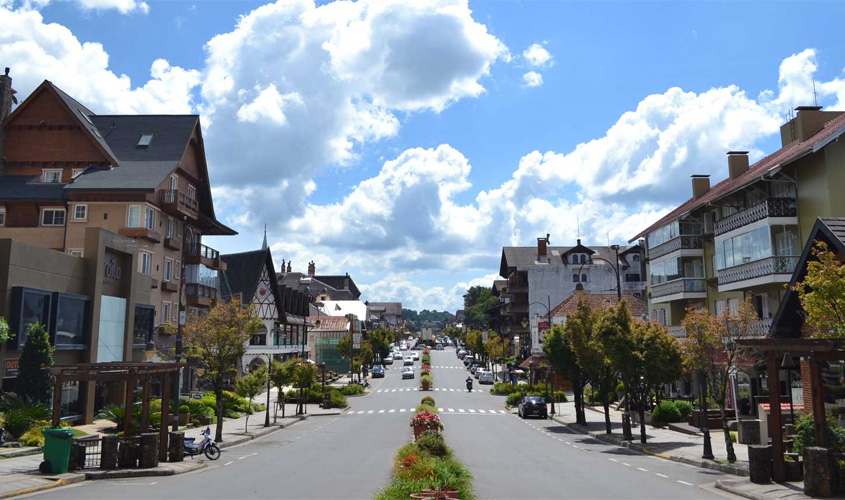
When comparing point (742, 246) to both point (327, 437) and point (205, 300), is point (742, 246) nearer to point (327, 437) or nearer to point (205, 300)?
point (327, 437)

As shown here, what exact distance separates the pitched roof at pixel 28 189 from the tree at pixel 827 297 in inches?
1624

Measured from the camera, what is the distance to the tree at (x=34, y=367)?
1071 inches

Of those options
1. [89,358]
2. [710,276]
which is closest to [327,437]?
[89,358]

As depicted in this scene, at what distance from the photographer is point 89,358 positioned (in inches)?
1291

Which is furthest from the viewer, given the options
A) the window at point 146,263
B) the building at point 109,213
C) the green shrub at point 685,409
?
the window at point 146,263

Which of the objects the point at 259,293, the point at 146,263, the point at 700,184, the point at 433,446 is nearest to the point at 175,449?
the point at 433,446

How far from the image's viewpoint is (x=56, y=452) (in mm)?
19047

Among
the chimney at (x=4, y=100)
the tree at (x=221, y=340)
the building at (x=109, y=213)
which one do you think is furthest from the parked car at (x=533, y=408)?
the chimney at (x=4, y=100)

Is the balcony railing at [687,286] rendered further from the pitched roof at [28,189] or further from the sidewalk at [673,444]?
the pitched roof at [28,189]

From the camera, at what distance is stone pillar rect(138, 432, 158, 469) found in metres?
20.8

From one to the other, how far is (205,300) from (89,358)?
1890cm

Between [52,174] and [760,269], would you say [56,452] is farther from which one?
[760,269]

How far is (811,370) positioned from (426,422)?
40.5ft

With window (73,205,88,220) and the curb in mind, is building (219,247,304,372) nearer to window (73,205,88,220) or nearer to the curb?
window (73,205,88,220)
